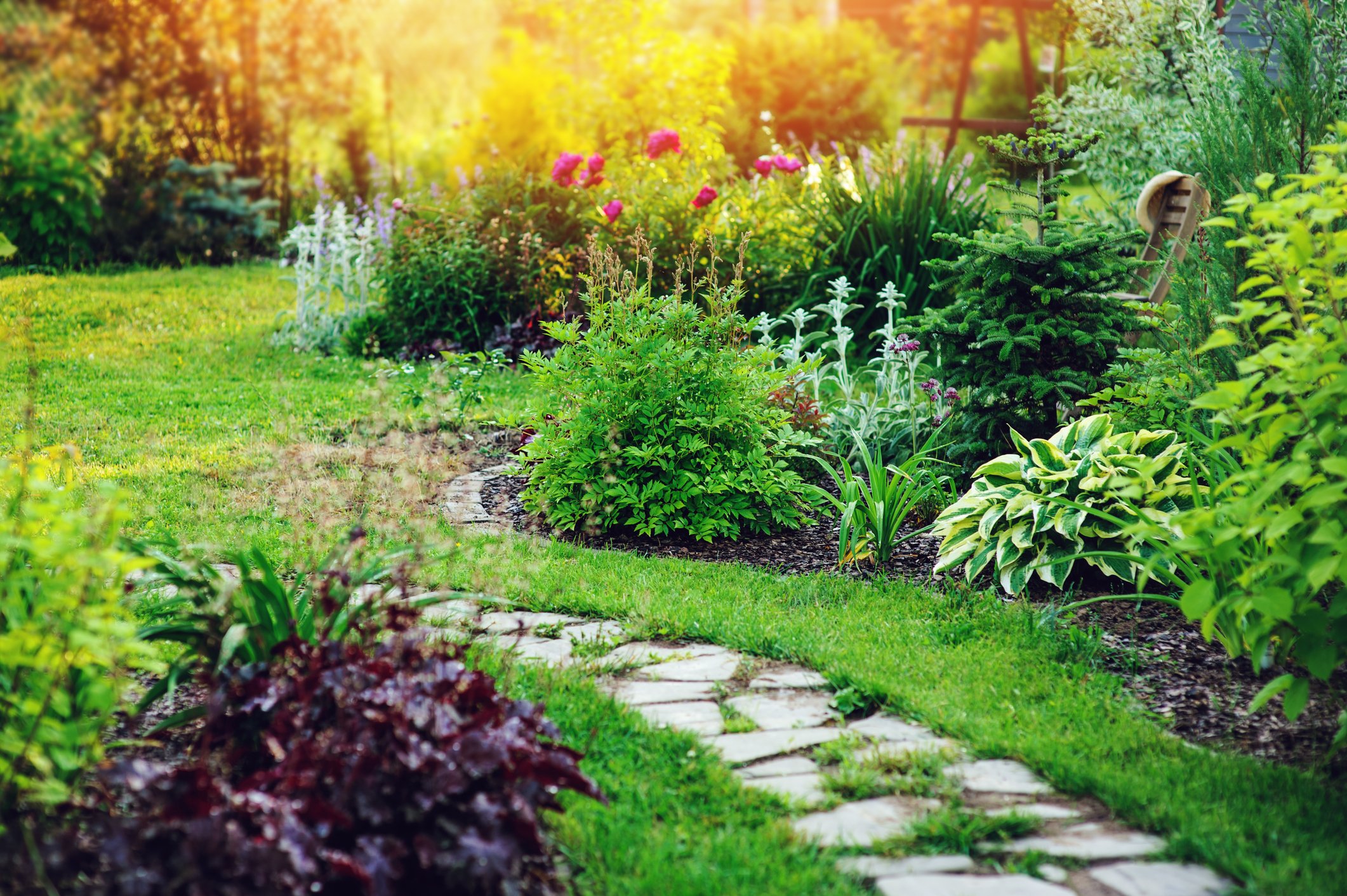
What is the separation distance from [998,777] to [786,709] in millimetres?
587

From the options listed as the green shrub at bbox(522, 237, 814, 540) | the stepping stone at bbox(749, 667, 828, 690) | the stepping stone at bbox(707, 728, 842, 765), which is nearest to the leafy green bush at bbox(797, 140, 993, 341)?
the green shrub at bbox(522, 237, 814, 540)

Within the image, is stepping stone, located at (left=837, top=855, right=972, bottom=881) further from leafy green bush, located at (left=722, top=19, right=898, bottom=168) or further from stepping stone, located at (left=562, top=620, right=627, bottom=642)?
leafy green bush, located at (left=722, top=19, right=898, bottom=168)

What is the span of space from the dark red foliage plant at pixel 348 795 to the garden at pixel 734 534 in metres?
0.01

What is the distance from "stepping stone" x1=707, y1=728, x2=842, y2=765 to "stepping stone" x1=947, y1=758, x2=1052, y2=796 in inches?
13.2

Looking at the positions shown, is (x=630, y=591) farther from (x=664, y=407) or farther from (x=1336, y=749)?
(x=1336, y=749)

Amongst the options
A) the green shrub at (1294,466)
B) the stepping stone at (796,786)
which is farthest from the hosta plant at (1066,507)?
the stepping stone at (796,786)

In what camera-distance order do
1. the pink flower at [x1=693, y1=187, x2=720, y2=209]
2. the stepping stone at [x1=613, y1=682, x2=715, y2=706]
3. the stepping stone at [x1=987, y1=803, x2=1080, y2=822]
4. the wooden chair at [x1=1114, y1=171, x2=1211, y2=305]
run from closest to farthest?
the stepping stone at [x1=987, y1=803, x2=1080, y2=822] → the stepping stone at [x1=613, y1=682, x2=715, y2=706] → the wooden chair at [x1=1114, y1=171, x2=1211, y2=305] → the pink flower at [x1=693, y1=187, x2=720, y2=209]

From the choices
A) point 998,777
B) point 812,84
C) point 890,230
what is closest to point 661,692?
point 998,777

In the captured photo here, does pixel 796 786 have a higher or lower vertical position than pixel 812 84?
lower

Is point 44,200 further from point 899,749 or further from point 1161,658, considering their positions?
point 1161,658

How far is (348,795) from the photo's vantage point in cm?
197

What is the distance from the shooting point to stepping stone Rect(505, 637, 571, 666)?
3162 millimetres

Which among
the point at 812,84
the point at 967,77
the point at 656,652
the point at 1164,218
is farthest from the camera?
the point at 812,84

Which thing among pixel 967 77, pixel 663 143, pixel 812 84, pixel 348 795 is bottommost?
pixel 348 795
